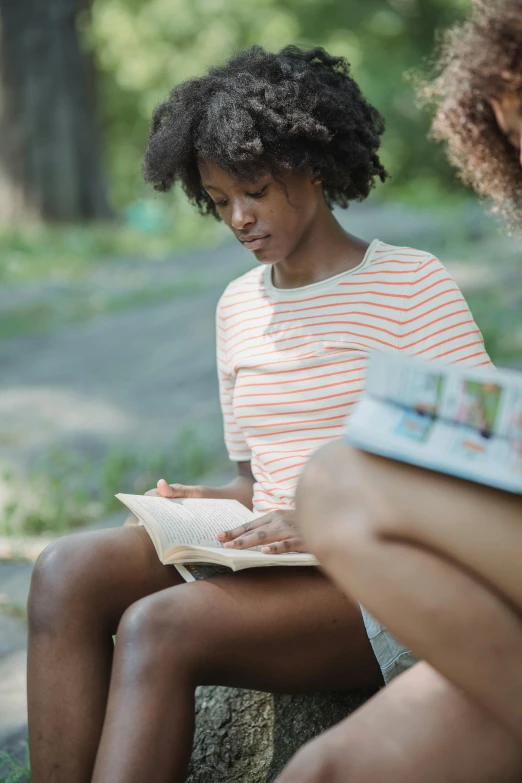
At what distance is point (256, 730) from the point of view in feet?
7.29

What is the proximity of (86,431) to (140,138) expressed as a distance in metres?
19.9

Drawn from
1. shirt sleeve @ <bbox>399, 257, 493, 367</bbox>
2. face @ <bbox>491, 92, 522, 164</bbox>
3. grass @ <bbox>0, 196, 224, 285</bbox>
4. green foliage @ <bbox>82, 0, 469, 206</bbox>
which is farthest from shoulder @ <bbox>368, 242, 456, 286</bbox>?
green foliage @ <bbox>82, 0, 469, 206</bbox>

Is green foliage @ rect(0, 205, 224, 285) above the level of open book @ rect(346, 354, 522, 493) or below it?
above

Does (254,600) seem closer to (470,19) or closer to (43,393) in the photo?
(470,19)

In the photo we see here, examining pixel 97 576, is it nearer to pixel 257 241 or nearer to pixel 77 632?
pixel 77 632

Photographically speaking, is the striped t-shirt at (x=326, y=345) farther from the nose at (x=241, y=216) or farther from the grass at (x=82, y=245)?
the grass at (x=82, y=245)

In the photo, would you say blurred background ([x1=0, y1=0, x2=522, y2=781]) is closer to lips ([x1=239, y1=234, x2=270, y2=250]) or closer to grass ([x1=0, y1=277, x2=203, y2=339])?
grass ([x1=0, y1=277, x2=203, y2=339])

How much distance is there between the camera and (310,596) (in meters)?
1.81

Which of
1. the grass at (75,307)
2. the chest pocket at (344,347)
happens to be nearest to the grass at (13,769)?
the chest pocket at (344,347)

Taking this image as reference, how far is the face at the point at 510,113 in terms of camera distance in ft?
5.51

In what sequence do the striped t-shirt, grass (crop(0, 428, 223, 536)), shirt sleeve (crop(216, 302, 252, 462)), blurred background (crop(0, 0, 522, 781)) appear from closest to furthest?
the striped t-shirt < shirt sleeve (crop(216, 302, 252, 462)) < grass (crop(0, 428, 223, 536)) < blurred background (crop(0, 0, 522, 781))

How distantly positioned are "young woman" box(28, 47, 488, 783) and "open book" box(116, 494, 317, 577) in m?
0.05

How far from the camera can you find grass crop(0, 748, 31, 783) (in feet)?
7.11

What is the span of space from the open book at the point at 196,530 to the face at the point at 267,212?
0.57 meters
